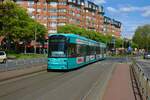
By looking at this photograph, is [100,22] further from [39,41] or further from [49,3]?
[39,41]

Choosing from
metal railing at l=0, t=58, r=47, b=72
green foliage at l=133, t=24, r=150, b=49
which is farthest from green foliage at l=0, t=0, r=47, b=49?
green foliage at l=133, t=24, r=150, b=49

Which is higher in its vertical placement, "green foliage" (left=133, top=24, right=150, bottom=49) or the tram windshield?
"green foliage" (left=133, top=24, right=150, bottom=49)

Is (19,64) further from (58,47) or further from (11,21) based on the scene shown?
(11,21)

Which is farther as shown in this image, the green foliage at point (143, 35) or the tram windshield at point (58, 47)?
the green foliage at point (143, 35)

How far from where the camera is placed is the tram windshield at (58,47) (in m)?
30.5

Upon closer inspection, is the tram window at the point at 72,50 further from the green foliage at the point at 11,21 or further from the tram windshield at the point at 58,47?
the green foliage at the point at 11,21

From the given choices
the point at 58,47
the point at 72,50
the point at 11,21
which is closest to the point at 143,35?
the point at 11,21

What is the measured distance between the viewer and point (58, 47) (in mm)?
30547

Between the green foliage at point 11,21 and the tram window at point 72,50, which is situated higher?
the green foliage at point 11,21

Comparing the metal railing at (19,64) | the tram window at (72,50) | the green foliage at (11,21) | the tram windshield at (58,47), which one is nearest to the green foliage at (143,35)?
the green foliage at (11,21)

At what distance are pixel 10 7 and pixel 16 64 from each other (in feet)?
150

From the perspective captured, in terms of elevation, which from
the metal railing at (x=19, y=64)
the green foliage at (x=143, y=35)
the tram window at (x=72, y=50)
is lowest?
the metal railing at (x=19, y=64)

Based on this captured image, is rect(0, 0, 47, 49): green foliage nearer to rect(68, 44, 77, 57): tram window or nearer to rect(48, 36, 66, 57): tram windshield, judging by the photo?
rect(68, 44, 77, 57): tram window

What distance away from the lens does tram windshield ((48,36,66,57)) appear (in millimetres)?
30500
